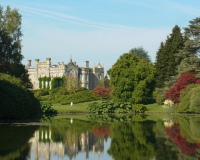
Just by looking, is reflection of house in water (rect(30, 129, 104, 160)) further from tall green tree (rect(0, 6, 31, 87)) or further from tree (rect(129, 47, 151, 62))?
tree (rect(129, 47, 151, 62))

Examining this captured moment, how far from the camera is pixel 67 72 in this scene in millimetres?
104188

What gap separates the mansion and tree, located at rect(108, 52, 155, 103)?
40507 millimetres

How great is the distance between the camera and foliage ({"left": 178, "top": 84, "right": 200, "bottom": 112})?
4769 centimetres

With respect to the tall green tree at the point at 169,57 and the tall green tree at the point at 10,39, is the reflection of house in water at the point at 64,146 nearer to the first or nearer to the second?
the tall green tree at the point at 10,39

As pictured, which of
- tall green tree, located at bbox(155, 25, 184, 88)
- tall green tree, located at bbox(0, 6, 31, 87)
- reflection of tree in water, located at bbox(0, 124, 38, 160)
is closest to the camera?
reflection of tree in water, located at bbox(0, 124, 38, 160)

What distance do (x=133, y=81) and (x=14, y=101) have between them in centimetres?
2637

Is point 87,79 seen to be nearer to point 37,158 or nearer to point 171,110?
point 171,110

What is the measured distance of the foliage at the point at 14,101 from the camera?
36.3 m

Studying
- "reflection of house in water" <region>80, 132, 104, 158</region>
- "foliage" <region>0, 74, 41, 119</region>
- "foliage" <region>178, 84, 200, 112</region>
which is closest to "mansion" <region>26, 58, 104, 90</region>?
"foliage" <region>178, 84, 200, 112</region>

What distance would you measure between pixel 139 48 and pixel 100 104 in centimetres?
4646

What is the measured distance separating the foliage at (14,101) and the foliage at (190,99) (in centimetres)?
1744

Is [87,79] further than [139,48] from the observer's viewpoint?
Yes

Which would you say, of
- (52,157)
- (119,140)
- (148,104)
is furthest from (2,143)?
(148,104)

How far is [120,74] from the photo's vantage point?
203ft
